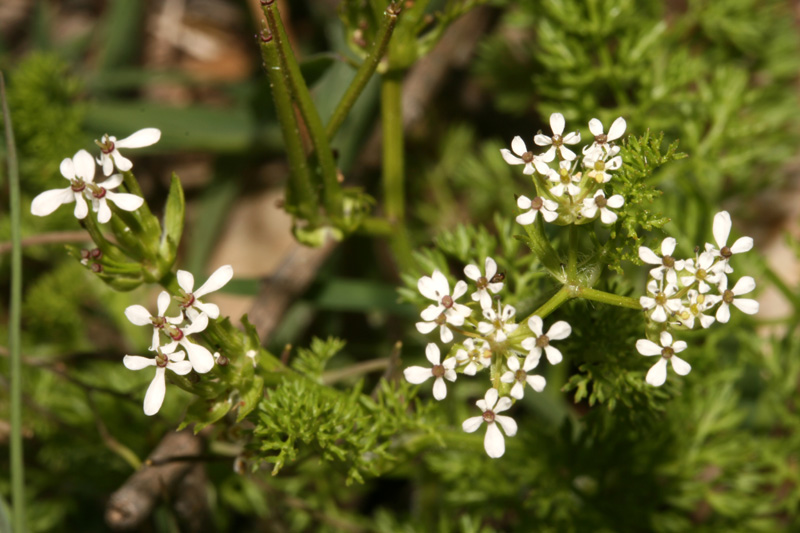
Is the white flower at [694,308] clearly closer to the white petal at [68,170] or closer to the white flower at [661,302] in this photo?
the white flower at [661,302]

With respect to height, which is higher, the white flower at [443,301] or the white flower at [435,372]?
the white flower at [443,301]

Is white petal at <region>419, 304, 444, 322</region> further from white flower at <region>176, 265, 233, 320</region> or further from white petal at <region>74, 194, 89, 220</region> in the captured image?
white petal at <region>74, 194, 89, 220</region>

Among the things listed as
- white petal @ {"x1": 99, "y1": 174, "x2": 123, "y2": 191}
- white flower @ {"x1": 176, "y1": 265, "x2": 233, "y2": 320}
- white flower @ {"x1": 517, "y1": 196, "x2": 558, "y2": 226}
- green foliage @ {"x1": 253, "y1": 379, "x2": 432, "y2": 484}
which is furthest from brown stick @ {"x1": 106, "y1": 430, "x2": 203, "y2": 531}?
white flower @ {"x1": 517, "y1": 196, "x2": 558, "y2": 226}

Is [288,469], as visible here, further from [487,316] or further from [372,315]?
[487,316]

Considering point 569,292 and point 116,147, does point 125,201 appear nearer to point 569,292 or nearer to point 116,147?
point 116,147

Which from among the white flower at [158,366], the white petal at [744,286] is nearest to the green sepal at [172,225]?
the white flower at [158,366]
